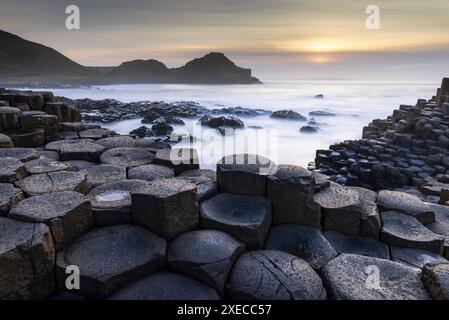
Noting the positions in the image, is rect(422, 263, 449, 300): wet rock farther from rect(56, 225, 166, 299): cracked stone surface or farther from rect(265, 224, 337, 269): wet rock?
rect(56, 225, 166, 299): cracked stone surface

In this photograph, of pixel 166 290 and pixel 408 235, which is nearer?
pixel 166 290

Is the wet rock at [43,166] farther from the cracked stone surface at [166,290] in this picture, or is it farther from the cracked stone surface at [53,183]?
the cracked stone surface at [166,290]

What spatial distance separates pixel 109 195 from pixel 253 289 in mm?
1879

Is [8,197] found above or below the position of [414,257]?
above

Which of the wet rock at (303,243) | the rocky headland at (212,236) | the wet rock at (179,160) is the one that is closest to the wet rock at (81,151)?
the rocky headland at (212,236)

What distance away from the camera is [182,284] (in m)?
2.69

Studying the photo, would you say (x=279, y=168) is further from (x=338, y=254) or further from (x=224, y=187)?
(x=338, y=254)

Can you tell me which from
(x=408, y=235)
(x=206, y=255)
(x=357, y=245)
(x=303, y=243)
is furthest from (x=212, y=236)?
(x=408, y=235)

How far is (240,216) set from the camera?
3.30 meters

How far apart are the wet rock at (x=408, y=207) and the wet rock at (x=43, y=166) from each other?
3.97 meters

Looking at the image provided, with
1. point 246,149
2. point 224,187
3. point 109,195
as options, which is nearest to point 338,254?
point 224,187

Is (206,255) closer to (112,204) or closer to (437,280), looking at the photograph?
Answer: (112,204)

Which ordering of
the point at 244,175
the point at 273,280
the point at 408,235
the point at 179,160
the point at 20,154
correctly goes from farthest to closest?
the point at 179,160
the point at 20,154
the point at 408,235
the point at 244,175
the point at 273,280

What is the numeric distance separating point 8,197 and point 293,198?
2.74 metres
